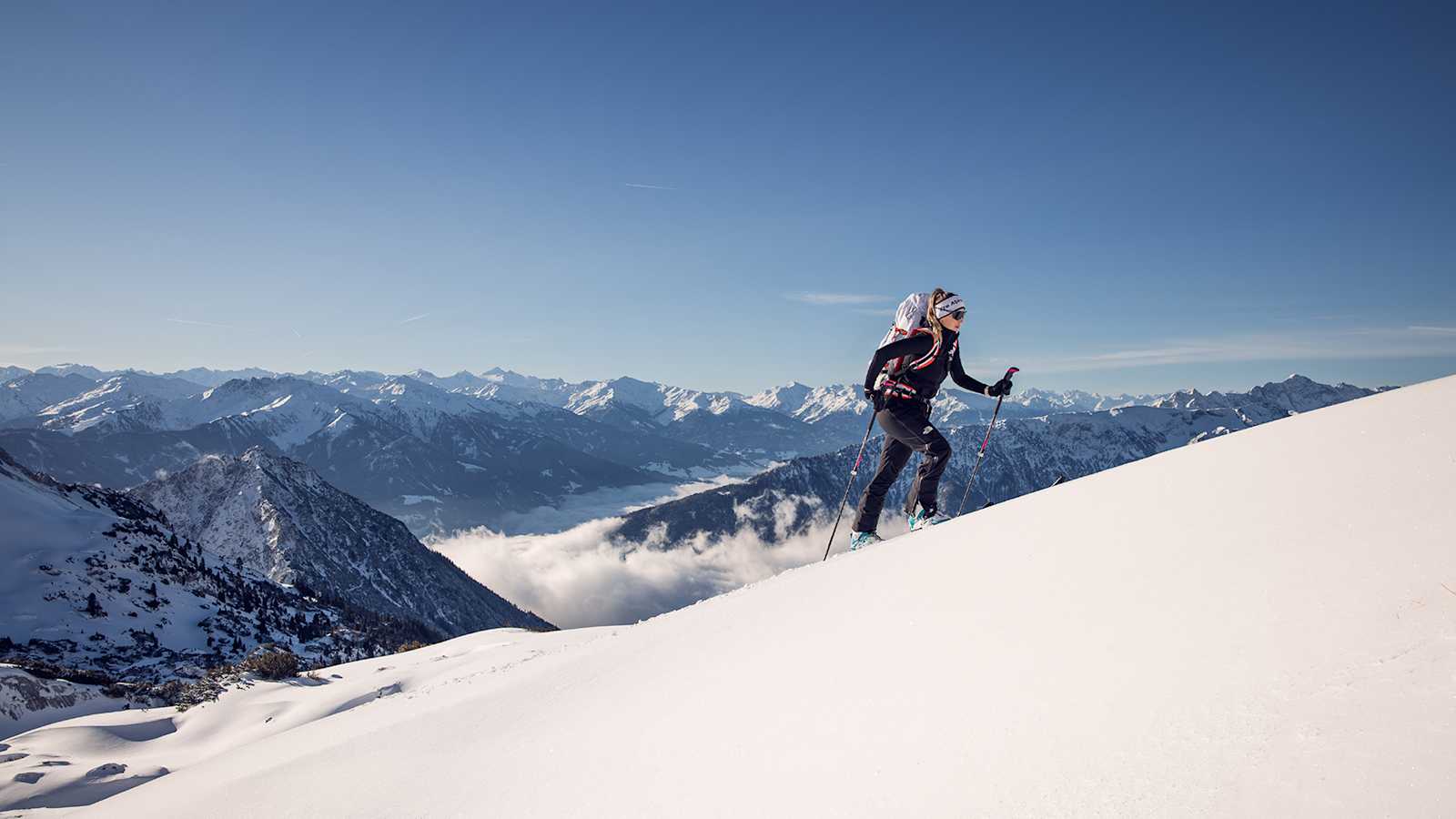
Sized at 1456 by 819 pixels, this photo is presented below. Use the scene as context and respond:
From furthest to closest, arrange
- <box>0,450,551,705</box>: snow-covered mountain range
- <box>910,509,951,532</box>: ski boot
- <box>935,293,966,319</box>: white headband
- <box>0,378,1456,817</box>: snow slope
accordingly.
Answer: <box>0,450,551,705</box>: snow-covered mountain range < <box>910,509,951,532</box>: ski boot < <box>935,293,966,319</box>: white headband < <box>0,378,1456,817</box>: snow slope

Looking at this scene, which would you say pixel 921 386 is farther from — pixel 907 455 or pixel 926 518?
pixel 926 518

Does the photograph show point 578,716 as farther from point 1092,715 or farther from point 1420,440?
point 1420,440

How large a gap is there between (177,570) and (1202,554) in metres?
156

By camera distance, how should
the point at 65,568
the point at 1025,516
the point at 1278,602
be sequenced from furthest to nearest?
1. the point at 65,568
2. the point at 1025,516
3. the point at 1278,602

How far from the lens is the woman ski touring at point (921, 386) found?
9.12m

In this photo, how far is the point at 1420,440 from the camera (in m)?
3.82

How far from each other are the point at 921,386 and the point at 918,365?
33 centimetres

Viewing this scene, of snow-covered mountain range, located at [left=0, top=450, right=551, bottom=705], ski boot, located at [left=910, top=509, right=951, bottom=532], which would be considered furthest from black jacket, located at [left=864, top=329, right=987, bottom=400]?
snow-covered mountain range, located at [left=0, top=450, right=551, bottom=705]

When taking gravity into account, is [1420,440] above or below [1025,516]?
above

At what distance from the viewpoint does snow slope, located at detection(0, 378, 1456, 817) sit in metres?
2.16

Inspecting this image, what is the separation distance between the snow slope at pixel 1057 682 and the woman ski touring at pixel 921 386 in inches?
99.8

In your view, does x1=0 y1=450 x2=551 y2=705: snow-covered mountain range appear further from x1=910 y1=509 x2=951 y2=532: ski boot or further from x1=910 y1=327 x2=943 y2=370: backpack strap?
x1=910 y1=327 x2=943 y2=370: backpack strap

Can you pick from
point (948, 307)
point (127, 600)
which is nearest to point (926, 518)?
point (948, 307)

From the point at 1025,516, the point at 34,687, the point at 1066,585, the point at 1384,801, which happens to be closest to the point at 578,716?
the point at 1066,585
